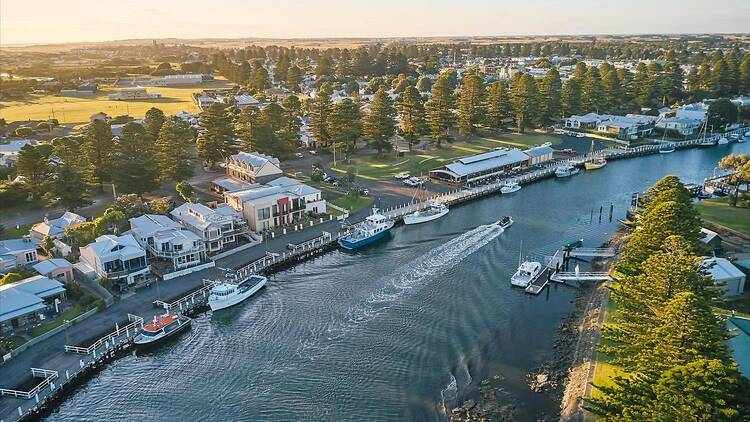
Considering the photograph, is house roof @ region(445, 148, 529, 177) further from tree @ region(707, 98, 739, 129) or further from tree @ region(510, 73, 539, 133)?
tree @ region(707, 98, 739, 129)

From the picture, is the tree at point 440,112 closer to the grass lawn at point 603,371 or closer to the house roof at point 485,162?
the house roof at point 485,162

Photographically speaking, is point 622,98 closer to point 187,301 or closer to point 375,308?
point 375,308

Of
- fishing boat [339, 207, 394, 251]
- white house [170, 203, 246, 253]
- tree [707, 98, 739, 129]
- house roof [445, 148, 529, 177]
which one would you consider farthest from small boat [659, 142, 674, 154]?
white house [170, 203, 246, 253]

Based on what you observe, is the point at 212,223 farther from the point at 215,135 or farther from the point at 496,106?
the point at 496,106

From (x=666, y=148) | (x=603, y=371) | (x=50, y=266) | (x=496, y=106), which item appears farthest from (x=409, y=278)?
(x=666, y=148)

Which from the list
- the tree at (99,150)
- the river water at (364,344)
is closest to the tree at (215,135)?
the tree at (99,150)
